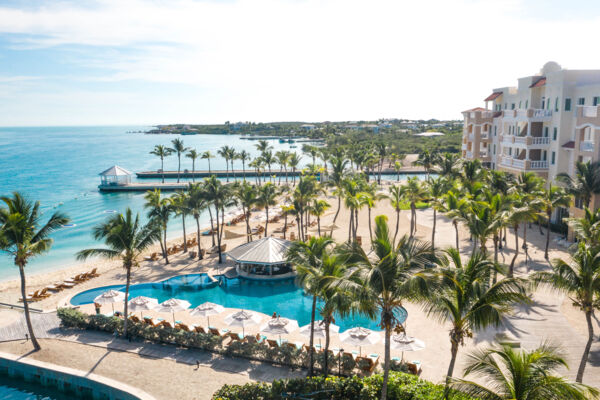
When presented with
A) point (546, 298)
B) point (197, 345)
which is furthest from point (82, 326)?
point (546, 298)

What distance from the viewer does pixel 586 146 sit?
115 ft

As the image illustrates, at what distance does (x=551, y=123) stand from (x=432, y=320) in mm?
27942

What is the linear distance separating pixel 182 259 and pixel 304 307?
1523 cm

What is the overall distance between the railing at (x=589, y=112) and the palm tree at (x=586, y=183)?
477 cm

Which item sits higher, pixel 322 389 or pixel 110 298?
pixel 322 389

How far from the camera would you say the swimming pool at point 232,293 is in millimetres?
A: 28125

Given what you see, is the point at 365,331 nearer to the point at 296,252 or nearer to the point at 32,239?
the point at 296,252

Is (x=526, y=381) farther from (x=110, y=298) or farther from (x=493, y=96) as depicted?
(x=493, y=96)

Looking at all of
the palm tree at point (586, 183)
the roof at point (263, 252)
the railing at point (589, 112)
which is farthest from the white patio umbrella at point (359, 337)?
the railing at point (589, 112)

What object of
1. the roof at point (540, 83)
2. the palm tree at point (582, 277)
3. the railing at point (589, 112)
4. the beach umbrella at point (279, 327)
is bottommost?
the beach umbrella at point (279, 327)

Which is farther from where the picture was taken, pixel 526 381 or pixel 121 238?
pixel 121 238

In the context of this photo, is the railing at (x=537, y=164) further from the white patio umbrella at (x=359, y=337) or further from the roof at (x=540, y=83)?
the white patio umbrella at (x=359, y=337)

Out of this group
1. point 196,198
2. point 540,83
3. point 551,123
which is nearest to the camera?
point 196,198

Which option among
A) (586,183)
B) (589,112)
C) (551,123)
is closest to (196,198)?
(586,183)
